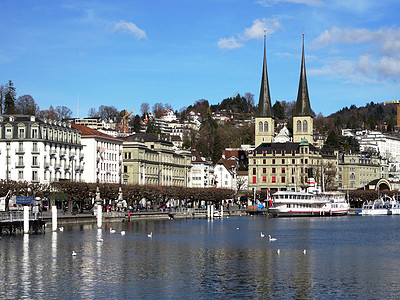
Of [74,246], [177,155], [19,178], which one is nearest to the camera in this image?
[74,246]

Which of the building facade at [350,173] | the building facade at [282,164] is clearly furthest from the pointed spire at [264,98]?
the building facade at [350,173]

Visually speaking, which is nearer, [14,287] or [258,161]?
[14,287]

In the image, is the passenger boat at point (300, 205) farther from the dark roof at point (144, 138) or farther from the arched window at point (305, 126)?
the arched window at point (305, 126)

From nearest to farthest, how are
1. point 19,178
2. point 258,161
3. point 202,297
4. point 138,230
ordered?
point 202,297
point 138,230
point 19,178
point 258,161

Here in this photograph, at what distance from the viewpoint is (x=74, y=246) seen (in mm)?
61906

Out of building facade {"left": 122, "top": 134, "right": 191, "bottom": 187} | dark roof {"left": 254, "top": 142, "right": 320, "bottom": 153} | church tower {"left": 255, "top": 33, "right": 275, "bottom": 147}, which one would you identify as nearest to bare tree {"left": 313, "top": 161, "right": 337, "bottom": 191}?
dark roof {"left": 254, "top": 142, "right": 320, "bottom": 153}

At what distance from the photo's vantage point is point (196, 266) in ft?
166

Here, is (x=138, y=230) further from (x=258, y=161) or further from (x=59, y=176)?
(x=258, y=161)

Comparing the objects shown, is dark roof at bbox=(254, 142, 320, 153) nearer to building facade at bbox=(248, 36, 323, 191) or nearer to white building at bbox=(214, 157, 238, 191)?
building facade at bbox=(248, 36, 323, 191)

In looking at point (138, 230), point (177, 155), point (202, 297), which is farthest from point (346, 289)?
point (177, 155)

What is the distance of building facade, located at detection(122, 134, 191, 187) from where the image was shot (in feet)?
463

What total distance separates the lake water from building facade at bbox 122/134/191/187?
63476 mm

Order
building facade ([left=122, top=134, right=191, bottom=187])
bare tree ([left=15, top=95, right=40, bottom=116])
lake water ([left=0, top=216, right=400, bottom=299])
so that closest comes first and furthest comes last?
lake water ([left=0, top=216, right=400, bottom=299]) → building facade ([left=122, top=134, right=191, bottom=187]) → bare tree ([left=15, top=95, right=40, bottom=116])

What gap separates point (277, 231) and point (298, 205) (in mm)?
42588
